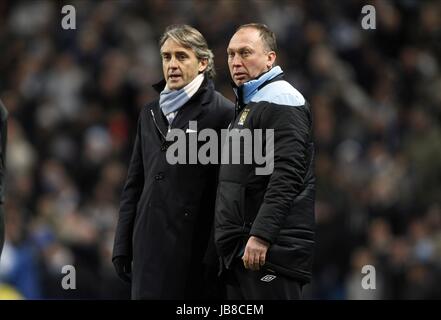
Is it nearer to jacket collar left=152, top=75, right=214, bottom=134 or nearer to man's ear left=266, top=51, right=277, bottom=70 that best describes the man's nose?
jacket collar left=152, top=75, right=214, bottom=134

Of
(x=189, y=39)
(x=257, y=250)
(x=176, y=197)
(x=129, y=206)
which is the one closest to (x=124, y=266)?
(x=129, y=206)

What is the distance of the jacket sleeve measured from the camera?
541cm

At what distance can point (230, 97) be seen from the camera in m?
12.3

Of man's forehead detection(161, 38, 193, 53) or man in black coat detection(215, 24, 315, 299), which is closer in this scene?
man in black coat detection(215, 24, 315, 299)

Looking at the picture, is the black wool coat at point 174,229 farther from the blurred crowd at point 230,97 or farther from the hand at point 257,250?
the blurred crowd at point 230,97

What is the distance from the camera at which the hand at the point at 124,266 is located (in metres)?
6.14

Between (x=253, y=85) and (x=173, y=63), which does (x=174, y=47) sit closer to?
(x=173, y=63)

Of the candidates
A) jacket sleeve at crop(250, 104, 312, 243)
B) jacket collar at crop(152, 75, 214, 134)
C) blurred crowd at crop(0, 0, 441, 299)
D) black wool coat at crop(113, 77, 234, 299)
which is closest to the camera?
jacket sleeve at crop(250, 104, 312, 243)

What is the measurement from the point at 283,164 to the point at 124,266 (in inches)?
46.1

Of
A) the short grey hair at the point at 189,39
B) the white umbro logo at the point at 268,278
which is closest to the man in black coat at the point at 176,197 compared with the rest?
the short grey hair at the point at 189,39

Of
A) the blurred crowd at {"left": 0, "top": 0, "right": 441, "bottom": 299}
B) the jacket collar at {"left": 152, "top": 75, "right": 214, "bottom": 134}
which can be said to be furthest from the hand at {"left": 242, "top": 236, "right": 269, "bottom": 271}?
the blurred crowd at {"left": 0, "top": 0, "right": 441, "bottom": 299}

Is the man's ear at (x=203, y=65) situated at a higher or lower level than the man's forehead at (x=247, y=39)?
lower

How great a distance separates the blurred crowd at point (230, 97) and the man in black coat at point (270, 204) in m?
4.34
